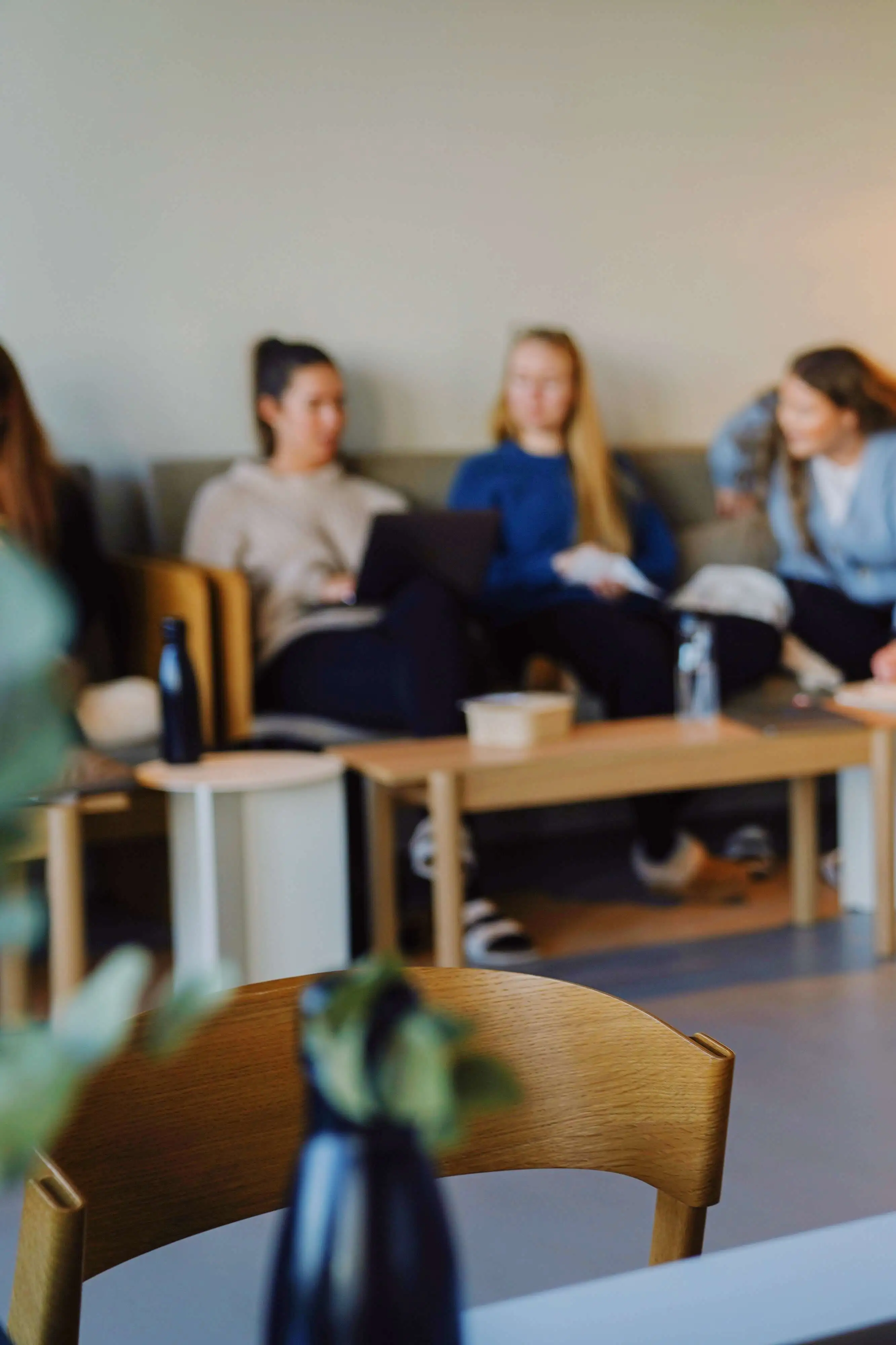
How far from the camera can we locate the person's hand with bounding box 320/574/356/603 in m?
3.35

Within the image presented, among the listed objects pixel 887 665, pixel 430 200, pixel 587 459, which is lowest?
pixel 887 665

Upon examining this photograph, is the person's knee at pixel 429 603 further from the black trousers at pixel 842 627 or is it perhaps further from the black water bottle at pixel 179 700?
the black trousers at pixel 842 627

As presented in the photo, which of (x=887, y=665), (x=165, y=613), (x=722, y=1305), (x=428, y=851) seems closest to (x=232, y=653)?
(x=165, y=613)

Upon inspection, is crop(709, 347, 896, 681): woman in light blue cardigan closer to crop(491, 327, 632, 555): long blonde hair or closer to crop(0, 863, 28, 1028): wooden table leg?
crop(491, 327, 632, 555): long blonde hair

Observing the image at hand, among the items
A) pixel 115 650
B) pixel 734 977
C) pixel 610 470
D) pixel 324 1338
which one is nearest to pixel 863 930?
pixel 734 977

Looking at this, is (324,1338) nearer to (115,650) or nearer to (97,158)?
(115,650)

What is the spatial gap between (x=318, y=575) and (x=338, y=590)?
3.9 inches

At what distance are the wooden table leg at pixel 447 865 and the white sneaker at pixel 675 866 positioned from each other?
2.66 feet

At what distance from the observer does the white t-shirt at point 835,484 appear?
3588 millimetres

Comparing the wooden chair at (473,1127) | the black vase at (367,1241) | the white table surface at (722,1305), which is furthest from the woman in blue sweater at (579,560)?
the black vase at (367,1241)

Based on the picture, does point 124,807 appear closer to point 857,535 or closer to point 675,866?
point 675,866

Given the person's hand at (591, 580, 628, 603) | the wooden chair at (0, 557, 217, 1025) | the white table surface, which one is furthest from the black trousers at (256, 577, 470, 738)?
the white table surface

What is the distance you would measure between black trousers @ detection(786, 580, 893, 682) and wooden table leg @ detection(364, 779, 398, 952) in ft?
4.12

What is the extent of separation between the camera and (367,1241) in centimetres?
47
